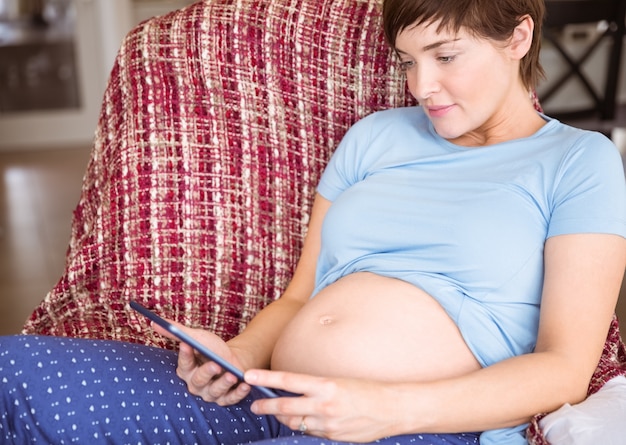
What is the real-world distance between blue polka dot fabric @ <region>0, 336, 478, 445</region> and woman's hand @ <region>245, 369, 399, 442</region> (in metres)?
0.06

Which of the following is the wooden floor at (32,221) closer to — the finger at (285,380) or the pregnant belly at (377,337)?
the pregnant belly at (377,337)

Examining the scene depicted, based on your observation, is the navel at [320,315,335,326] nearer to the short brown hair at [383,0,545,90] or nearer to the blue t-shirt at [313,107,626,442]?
the blue t-shirt at [313,107,626,442]

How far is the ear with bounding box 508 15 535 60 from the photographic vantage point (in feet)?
4.55

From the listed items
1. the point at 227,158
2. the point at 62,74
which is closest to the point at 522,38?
the point at 227,158

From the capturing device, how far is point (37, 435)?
125 centimetres

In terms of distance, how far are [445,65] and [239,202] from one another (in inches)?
22.0

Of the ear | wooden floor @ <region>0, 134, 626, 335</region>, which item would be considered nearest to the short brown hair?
the ear

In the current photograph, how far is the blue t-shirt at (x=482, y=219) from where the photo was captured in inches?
50.7

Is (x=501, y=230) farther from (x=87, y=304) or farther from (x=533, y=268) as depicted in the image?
(x=87, y=304)

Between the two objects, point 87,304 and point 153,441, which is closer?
point 153,441

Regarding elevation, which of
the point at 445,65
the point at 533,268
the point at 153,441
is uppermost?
the point at 445,65

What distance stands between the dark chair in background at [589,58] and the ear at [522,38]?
3444mm

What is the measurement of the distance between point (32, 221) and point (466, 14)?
10.7 ft

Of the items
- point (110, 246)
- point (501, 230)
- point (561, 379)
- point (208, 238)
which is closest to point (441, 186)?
point (501, 230)
